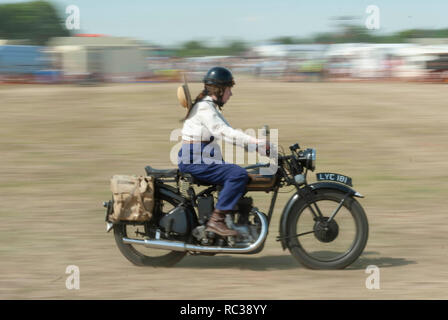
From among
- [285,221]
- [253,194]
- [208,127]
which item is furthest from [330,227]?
[253,194]

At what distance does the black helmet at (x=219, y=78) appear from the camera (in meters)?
6.12

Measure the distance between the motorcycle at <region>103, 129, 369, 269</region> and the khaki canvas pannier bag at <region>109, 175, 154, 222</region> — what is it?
11cm

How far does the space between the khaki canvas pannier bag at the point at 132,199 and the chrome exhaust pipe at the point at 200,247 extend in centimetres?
23

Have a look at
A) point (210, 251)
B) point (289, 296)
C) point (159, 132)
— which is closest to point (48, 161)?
point (159, 132)

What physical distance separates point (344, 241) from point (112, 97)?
12424 mm

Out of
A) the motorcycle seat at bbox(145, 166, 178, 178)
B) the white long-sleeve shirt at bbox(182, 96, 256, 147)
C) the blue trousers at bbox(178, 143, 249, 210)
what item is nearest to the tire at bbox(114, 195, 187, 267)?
the motorcycle seat at bbox(145, 166, 178, 178)

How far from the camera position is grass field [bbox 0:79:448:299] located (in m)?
5.80

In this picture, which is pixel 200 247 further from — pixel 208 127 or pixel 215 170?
pixel 208 127

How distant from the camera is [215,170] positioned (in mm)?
6059

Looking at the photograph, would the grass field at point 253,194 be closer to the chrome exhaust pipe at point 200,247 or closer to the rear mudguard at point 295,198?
the chrome exhaust pipe at point 200,247

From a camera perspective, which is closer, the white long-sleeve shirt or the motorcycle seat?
the white long-sleeve shirt

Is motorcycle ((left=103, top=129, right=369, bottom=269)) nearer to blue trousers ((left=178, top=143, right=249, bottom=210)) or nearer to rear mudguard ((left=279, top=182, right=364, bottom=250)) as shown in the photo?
rear mudguard ((left=279, top=182, right=364, bottom=250))

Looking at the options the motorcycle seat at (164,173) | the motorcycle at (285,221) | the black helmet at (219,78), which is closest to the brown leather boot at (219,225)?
the motorcycle at (285,221)

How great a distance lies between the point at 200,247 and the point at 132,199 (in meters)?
0.77
